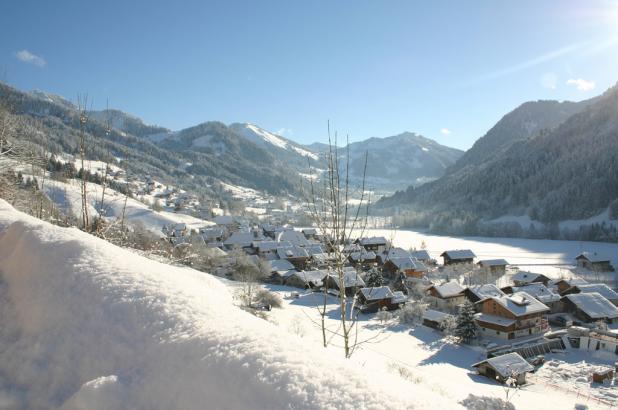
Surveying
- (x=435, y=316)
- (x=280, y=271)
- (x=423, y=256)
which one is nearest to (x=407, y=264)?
(x=423, y=256)

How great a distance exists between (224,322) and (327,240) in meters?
2.86

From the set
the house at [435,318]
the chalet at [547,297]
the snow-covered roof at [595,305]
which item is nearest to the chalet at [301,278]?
the house at [435,318]

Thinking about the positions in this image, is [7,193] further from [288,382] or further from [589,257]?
[589,257]

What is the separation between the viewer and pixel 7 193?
33.8ft

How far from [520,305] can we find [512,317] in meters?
1.07

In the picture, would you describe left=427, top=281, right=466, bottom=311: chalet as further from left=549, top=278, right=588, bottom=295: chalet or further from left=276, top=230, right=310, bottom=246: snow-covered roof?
left=276, top=230, right=310, bottom=246: snow-covered roof

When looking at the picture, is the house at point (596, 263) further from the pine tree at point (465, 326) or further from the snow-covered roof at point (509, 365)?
the snow-covered roof at point (509, 365)

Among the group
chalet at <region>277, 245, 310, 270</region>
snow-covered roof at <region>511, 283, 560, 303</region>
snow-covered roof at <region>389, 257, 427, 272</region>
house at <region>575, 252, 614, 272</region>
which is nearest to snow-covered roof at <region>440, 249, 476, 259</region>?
Result: snow-covered roof at <region>389, 257, 427, 272</region>

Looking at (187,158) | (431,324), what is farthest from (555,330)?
(187,158)

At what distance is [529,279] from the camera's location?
36.5 m

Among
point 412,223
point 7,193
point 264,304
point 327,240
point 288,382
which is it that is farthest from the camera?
point 412,223

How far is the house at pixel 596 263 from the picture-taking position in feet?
144

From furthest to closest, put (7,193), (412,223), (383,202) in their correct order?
(383,202) → (412,223) → (7,193)

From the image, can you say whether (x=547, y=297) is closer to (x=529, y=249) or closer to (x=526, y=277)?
(x=526, y=277)
